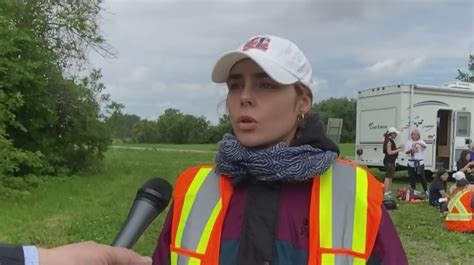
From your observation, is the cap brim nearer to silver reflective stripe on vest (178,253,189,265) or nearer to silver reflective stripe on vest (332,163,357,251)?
silver reflective stripe on vest (332,163,357,251)

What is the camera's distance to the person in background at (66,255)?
924 millimetres

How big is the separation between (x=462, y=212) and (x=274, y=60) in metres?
8.01

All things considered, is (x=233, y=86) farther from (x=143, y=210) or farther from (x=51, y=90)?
(x=51, y=90)

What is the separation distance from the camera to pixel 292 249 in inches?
72.3

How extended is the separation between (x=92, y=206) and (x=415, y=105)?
34.9ft

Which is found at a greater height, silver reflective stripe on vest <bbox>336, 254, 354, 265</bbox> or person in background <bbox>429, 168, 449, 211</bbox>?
silver reflective stripe on vest <bbox>336, 254, 354, 265</bbox>

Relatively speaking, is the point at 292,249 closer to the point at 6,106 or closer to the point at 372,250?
the point at 372,250

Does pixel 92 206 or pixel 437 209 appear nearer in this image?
pixel 92 206

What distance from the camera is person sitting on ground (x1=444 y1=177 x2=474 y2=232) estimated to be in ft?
29.2

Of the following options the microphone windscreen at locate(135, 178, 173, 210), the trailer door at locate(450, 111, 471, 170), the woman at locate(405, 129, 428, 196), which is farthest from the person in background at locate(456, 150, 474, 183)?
the microphone windscreen at locate(135, 178, 173, 210)

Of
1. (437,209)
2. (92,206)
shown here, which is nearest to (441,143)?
(437,209)

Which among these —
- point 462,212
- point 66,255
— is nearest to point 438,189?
point 462,212

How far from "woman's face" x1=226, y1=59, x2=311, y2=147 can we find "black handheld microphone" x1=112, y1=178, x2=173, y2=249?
0.35m

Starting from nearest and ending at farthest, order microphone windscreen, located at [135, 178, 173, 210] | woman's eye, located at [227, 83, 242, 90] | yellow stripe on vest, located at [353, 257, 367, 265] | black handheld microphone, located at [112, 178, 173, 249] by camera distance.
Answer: black handheld microphone, located at [112, 178, 173, 249], microphone windscreen, located at [135, 178, 173, 210], yellow stripe on vest, located at [353, 257, 367, 265], woman's eye, located at [227, 83, 242, 90]
